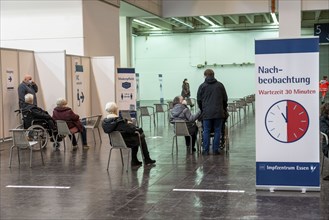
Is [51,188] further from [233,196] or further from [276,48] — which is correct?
[276,48]

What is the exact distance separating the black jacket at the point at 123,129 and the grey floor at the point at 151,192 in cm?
44

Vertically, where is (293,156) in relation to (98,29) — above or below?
below

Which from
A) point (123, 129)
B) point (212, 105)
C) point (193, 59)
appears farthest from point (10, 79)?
point (193, 59)

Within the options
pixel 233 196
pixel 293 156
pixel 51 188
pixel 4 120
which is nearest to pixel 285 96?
pixel 293 156

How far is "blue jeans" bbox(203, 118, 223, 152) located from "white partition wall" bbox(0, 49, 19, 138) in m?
5.41

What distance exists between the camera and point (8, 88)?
12.1m

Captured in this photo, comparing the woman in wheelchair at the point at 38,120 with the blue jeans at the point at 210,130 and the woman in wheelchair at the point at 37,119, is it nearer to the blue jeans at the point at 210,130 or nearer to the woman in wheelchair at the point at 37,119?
the woman in wheelchair at the point at 37,119

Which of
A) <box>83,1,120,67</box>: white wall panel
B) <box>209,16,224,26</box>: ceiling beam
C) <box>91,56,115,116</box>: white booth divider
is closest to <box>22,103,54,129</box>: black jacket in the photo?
<box>91,56,115,116</box>: white booth divider

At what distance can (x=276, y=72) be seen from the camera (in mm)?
5816

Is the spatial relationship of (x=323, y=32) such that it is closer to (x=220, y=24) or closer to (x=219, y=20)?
(x=219, y=20)

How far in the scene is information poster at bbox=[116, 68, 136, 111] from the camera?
15.3 metres

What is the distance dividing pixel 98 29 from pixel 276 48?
11.8 m

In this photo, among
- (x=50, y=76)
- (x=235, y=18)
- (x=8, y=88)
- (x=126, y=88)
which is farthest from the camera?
(x=235, y=18)

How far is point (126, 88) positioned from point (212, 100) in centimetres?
698
